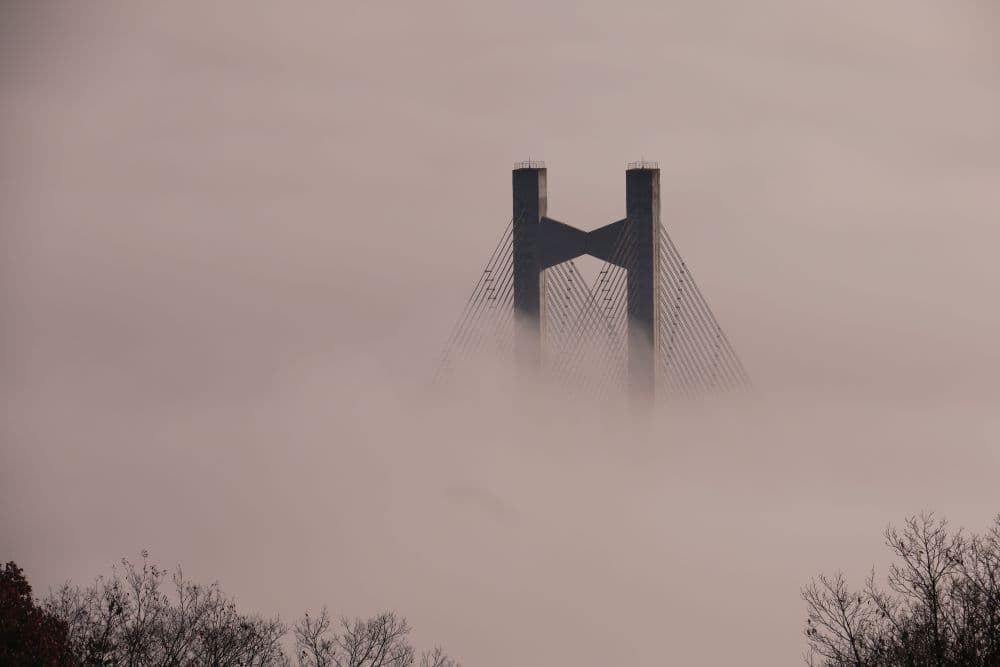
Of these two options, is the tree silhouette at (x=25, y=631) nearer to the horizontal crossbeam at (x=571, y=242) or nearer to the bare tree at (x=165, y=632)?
the bare tree at (x=165, y=632)

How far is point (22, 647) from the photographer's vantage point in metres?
38.9

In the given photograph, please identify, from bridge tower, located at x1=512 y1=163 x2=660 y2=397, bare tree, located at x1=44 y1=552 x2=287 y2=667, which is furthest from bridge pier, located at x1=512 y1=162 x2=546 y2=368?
bare tree, located at x1=44 y1=552 x2=287 y2=667

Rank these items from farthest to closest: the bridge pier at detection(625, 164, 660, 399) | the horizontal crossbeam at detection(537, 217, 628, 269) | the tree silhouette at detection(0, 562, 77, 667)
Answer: the horizontal crossbeam at detection(537, 217, 628, 269), the bridge pier at detection(625, 164, 660, 399), the tree silhouette at detection(0, 562, 77, 667)

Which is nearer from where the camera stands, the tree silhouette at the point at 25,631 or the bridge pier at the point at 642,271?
the tree silhouette at the point at 25,631

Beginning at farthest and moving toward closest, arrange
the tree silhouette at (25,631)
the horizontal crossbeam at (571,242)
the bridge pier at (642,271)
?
the horizontal crossbeam at (571,242) < the bridge pier at (642,271) < the tree silhouette at (25,631)

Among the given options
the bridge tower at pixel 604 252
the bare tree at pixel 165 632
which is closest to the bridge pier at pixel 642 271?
the bridge tower at pixel 604 252

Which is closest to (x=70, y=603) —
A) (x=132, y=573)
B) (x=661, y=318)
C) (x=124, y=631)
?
(x=132, y=573)

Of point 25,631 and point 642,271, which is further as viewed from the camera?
point 642,271

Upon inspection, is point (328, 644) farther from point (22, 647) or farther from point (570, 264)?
point (570, 264)

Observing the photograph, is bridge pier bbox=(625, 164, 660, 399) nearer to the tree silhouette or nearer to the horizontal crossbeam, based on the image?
the horizontal crossbeam

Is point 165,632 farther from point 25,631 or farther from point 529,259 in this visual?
point 529,259

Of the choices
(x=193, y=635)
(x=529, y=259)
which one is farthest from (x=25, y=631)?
(x=529, y=259)

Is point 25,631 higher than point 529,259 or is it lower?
lower

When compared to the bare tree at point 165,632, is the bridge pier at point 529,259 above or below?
above
